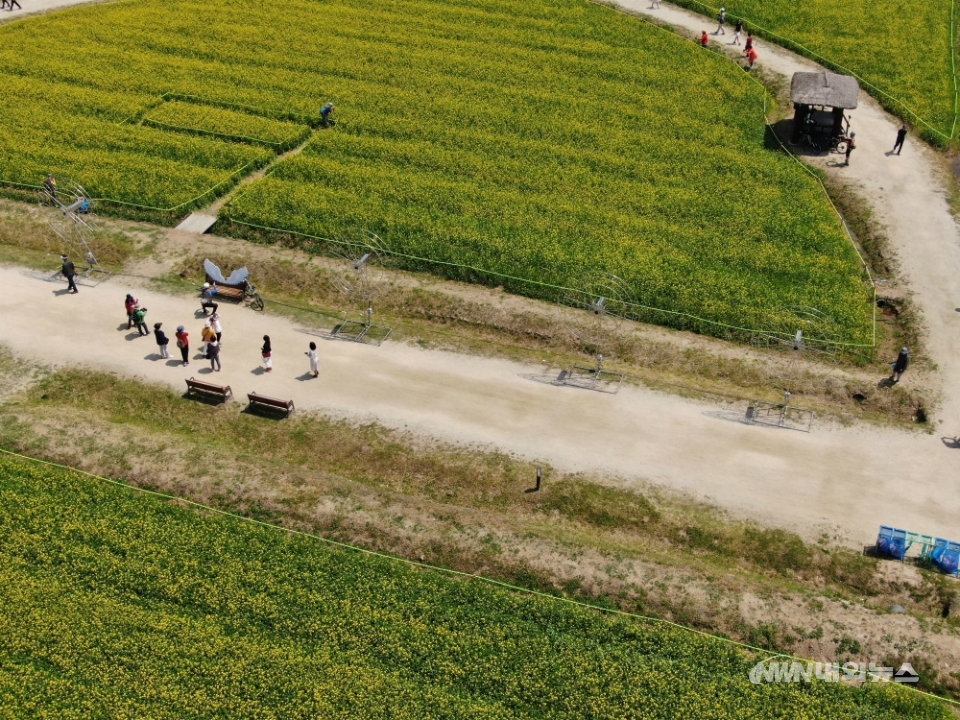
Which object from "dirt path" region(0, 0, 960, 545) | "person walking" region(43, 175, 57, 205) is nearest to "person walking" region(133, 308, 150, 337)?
"dirt path" region(0, 0, 960, 545)

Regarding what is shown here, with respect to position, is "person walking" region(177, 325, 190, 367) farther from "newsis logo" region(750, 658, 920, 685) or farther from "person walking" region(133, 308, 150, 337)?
"newsis logo" region(750, 658, 920, 685)

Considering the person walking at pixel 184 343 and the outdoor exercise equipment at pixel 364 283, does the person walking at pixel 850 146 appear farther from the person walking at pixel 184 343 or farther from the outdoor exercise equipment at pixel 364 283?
the person walking at pixel 184 343

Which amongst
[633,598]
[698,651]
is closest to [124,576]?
[633,598]

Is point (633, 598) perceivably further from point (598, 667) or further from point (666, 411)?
point (666, 411)

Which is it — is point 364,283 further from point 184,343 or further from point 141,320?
point 141,320

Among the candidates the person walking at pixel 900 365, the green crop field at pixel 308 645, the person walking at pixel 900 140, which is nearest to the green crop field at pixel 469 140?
the person walking at pixel 900 365

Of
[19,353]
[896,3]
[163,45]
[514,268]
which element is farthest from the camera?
[896,3]

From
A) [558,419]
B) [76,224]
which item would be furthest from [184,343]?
[558,419]
